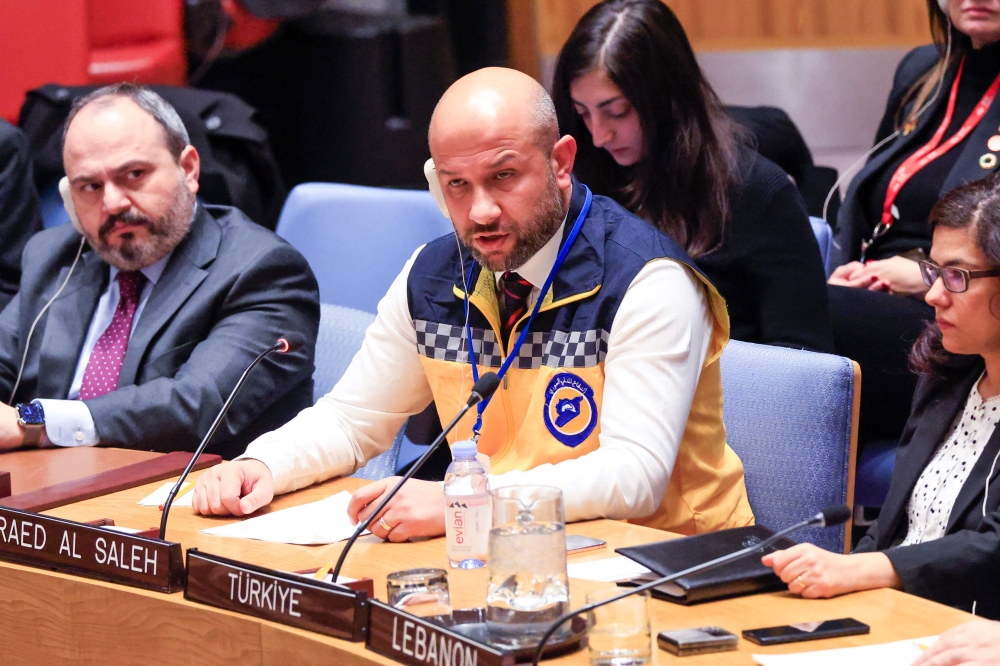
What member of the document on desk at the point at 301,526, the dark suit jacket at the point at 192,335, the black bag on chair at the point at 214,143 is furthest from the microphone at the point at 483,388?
the black bag on chair at the point at 214,143

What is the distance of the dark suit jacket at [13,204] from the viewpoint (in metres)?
3.66

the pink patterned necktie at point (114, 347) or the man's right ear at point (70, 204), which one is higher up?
the man's right ear at point (70, 204)

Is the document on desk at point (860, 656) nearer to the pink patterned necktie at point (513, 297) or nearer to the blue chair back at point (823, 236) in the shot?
the pink patterned necktie at point (513, 297)

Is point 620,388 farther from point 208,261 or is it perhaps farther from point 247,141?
point 247,141

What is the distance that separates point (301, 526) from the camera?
1885 mm

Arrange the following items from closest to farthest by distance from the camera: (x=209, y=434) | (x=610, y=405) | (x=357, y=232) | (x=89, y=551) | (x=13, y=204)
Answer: (x=89, y=551) → (x=209, y=434) → (x=610, y=405) → (x=357, y=232) → (x=13, y=204)

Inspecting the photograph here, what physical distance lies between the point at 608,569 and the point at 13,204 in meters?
2.69

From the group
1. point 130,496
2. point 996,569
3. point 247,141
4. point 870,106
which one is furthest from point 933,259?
point 870,106

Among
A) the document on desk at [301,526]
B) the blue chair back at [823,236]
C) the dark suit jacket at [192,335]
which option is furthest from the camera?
the blue chair back at [823,236]

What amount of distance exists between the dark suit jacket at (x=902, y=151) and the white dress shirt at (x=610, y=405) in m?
1.09

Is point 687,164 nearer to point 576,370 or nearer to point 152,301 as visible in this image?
point 576,370

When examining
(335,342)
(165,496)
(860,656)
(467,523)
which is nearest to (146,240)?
(335,342)

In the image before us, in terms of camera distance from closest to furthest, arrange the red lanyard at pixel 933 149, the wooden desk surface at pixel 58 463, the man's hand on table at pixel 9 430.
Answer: the wooden desk surface at pixel 58 463, the man's hand on table at pixel 9 430, the red lanyard at pixel 933 149

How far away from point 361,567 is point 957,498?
0.89 meters
